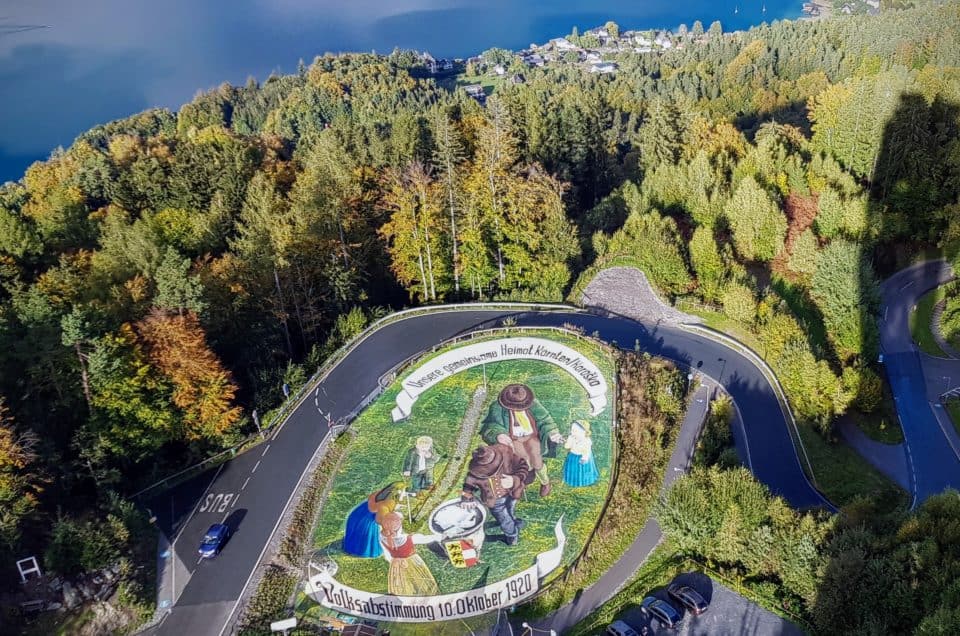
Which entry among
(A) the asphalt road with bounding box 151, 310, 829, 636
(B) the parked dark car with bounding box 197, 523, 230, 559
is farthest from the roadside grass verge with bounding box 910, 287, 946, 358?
(B) the parked dark car with bounding box 197, 523, 230, 559

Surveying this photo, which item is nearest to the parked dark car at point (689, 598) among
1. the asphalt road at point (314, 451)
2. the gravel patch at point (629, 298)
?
the asphalt road at point (314, 451)

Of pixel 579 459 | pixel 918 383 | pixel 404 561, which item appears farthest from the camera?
pixel 918 383

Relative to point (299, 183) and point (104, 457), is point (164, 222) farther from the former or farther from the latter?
point (104, 457)

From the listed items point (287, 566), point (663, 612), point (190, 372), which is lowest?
point (663, 612)

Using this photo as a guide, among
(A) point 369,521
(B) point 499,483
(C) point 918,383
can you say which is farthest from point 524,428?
(C) point 918,383

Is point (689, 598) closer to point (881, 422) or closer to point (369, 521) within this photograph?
point (369, 521)

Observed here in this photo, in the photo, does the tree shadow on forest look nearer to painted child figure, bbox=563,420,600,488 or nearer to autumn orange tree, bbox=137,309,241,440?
painted child figure, bbox=563,420,600,488

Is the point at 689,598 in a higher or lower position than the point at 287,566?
lower

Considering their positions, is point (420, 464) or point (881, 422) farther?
point (881, 422)
